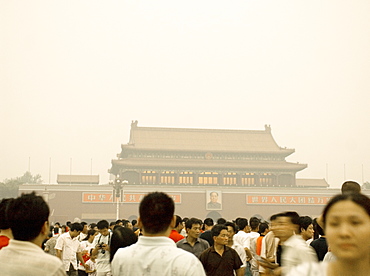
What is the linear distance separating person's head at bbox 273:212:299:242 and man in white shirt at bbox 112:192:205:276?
125cm

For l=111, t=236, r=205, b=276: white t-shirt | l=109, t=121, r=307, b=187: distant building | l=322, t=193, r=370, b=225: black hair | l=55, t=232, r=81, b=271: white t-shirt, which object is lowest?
l=55, t=232, r=81, b=271: white t-shirt

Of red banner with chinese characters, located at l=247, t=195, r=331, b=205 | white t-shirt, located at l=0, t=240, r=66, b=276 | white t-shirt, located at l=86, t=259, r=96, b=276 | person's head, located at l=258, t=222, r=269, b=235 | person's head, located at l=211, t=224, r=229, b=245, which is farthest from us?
red banner with chinese characters, located at l=247, t=195, r=331, b=205

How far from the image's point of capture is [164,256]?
265cm

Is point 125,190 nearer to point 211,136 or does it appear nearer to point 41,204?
point 211,136

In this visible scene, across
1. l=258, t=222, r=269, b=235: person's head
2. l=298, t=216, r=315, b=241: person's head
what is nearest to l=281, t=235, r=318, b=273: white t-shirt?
l=298, t=216, r=315, b=241: person's head

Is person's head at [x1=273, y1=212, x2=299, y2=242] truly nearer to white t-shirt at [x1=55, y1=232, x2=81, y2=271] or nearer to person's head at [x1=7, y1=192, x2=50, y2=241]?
person's head at [x1=7, y1=192, x2=50, y2=241]

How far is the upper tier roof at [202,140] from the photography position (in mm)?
41281

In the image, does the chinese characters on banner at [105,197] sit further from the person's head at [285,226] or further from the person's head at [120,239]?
the person's head at [285,226]

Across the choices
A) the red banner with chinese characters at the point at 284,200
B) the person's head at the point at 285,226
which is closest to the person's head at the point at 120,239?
the person's head at the point at 285,226

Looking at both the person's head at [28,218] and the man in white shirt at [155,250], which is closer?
the person's head at [28,218]

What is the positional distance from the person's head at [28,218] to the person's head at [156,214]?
1.71ft

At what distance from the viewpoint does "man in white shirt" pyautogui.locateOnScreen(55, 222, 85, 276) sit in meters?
7.70

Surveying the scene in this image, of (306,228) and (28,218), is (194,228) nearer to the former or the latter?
(306,228)

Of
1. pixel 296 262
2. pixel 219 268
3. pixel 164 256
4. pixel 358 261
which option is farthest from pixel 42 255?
pixel 219 268
